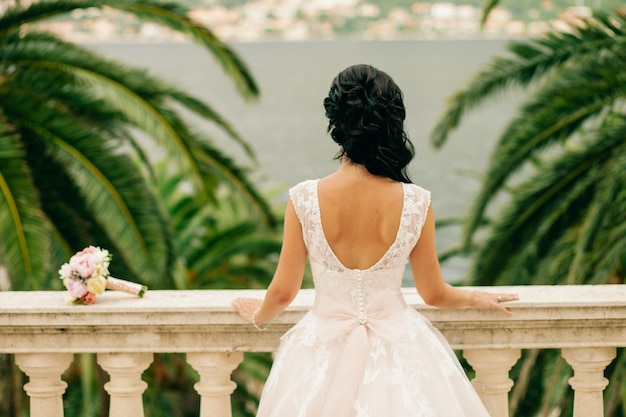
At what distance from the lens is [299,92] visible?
91.9 m

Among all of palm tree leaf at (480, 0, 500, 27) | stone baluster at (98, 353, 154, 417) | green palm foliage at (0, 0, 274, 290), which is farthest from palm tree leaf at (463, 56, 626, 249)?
stone baluster at (98, 353, 154, 417)

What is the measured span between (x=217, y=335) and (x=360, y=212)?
26.1 inches

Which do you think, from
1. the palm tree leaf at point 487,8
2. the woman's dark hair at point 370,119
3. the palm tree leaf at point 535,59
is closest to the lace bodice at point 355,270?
the woman's dark hair at point 370,119

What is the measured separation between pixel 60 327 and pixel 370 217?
1081 mm

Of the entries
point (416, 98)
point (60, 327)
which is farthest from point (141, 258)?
point (416, 98)

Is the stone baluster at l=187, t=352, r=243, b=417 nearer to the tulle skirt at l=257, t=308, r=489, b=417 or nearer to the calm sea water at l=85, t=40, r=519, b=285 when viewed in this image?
the tulle skirt at l=257, t=308, r=489, b=417

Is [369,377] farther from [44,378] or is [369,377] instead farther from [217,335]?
[44,378]

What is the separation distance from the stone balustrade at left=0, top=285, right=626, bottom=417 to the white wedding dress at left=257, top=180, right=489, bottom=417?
181 mm

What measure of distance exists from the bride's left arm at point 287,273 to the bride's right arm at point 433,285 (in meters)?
0.35

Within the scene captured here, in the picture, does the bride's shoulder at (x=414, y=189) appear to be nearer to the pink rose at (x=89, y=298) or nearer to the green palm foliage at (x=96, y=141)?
the pink rose at (x=89, y=298)

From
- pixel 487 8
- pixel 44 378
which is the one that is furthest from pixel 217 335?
pixel 487 8

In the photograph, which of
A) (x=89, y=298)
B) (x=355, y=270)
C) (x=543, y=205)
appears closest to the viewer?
(x=355, y=270)

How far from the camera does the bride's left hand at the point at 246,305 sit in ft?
9.51

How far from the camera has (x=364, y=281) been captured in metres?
2.76
